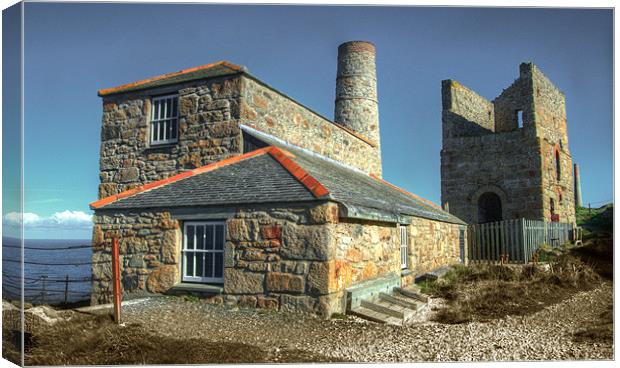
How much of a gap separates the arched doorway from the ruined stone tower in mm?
5512

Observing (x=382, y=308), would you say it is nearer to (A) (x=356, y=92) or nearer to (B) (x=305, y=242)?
(B) (x=305, y=242)

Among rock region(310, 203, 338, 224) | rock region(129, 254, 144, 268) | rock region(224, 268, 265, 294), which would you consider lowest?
rock region(224, 268, 265, 294)

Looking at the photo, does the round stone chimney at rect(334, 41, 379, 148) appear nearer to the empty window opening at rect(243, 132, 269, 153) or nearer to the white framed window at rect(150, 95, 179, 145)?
the white framed window at rect(150, 95, 179, 145)

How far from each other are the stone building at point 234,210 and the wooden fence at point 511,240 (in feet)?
11.6

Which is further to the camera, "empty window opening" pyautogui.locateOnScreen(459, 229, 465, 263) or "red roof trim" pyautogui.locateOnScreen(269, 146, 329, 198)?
"empty window opening" pyautogui.locateOnScreen(459, 229, 465, 263)

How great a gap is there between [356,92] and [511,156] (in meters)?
7.01

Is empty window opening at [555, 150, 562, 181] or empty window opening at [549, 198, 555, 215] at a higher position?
empty window opening at [555, 150, 562, 181]

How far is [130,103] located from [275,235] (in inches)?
291

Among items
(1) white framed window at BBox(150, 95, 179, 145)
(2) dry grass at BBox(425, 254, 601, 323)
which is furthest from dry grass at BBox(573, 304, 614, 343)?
(1) white framed window at BBox(150, 95, 179, 145)

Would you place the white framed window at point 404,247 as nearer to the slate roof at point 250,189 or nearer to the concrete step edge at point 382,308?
the slate roof at point 250,189

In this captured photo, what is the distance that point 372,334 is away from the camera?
21.9 feet

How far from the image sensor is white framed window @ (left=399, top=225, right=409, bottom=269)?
1083 cm

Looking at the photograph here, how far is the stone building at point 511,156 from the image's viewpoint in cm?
1995

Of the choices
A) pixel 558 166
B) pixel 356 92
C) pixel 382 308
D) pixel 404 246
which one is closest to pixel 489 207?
pixel 558 166
